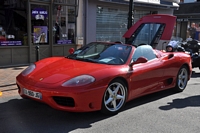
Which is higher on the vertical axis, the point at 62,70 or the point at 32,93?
the point at 62,70

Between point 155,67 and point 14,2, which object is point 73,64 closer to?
point 155,67

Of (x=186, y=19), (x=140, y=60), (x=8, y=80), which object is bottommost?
(x=8, y=80)

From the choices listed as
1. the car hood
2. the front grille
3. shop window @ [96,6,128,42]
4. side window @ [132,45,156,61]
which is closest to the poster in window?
shop window @ [96,6,128,42]

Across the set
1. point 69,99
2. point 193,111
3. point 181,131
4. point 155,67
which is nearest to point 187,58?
point 155,67

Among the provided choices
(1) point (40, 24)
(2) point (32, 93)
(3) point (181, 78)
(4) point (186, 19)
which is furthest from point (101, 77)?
(4) point (186, 19)

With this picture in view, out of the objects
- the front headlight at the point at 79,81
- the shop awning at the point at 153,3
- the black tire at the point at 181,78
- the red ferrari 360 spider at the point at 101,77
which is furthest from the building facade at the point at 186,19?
the front headlight at the point at 79,81

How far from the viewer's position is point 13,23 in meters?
9.32

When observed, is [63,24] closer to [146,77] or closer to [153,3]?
[153,3]

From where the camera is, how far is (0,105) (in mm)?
4875

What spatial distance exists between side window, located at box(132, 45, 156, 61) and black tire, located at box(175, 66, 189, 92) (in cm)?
109

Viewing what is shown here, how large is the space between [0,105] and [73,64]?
5.49ft

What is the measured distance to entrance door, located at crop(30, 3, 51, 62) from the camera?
382 inches

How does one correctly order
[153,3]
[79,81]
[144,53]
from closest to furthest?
[79,81], [144,53], [153,3]

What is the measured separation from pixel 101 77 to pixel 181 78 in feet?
10.0
